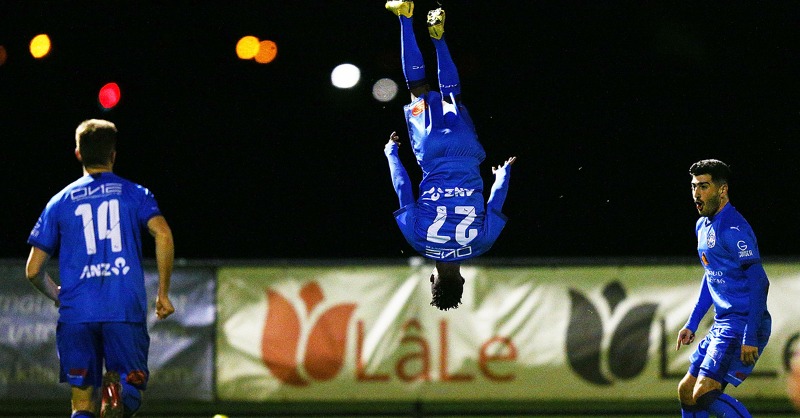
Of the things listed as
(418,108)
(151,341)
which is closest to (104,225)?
(418,108)

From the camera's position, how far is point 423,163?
8.40m

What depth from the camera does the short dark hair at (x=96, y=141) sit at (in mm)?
7129

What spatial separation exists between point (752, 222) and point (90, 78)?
28.0 ft

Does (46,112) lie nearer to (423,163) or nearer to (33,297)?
(33,297)

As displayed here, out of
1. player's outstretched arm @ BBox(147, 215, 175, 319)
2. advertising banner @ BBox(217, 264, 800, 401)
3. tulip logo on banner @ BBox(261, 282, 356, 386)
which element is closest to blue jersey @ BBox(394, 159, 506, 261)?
player's outstretched arm @ BBox(147, 215, 175, 319)

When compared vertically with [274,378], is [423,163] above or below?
above

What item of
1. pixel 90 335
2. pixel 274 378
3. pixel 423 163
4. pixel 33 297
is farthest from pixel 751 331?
pixel 33 297

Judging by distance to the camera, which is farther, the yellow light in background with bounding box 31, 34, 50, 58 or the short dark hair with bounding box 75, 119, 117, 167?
the yellow light in background with bounding box 31, 34, 50, 58

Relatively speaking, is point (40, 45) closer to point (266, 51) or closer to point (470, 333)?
point (266, 51)

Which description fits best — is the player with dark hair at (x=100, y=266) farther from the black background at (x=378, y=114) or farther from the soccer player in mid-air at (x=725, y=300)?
the black background at (x=378, y=114)

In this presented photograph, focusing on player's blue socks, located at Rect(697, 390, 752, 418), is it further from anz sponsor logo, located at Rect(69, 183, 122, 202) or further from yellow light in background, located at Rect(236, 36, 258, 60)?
yellow light in background, located at Rect(236, 36, 258, 60)

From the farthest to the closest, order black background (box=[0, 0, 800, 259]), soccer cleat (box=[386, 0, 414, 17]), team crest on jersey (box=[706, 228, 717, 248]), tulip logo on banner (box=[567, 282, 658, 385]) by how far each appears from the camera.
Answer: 1. black background (box=[0, 0, 800, 259])
2. tulip logo on banner (box=[567, 282, 658, 385])
3. team crest on jersey (box=[706, 228, 717, 248])
4. soccer cleat (box=[386, 0, 414, 17])

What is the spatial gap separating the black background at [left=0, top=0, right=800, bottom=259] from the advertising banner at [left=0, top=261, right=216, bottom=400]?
3551 mm

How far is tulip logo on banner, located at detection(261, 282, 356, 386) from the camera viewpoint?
39.2 feet
